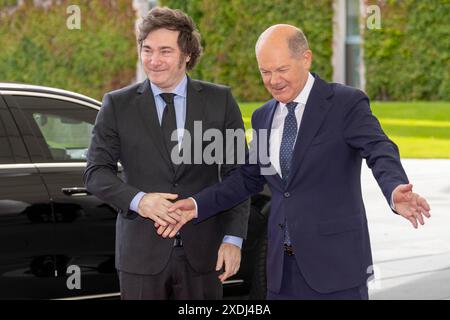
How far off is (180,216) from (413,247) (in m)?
6.36

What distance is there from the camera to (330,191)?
4273 mm

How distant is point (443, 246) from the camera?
417 inches

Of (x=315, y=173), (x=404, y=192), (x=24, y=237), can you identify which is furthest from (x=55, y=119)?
(x=404, y=192)

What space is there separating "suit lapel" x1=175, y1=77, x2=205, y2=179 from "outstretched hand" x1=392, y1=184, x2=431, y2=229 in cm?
97

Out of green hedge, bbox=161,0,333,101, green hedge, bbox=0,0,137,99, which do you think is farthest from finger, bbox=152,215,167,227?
green hedge, bbox=0,0,137,99

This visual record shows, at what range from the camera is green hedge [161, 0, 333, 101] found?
2716 cm

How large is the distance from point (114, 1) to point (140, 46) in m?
27.0

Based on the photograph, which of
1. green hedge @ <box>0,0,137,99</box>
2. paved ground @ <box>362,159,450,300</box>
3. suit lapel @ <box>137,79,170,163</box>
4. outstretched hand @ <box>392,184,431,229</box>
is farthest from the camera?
green hedge @ <box>0,0,137,99</box>

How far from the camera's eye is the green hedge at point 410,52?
2516 cm

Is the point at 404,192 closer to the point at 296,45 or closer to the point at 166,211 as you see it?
→ the point at 296,45

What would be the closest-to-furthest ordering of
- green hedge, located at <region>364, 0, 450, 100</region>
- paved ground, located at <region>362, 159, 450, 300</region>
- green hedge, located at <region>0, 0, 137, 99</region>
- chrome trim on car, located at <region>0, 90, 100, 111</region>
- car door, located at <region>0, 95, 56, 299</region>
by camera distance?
1. car door, located at <region>0, 95, 56, 299</region>
2. chrome trim on car, located at <region>0, 90, 100, 111</region>
3. paved ground, located at <region>362, 159, 450, 300</region>
4. green hedge, located at <region>364, 0, 450, 100</region>
5. green hedge, located at <region>0, 0, 137, 99</region>

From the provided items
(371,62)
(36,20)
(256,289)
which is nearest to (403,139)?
(371,62)

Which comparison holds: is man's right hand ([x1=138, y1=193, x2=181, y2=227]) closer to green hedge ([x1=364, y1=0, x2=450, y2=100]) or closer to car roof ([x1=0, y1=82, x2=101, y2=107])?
car roof ([x1=0, y1=82, x2=101, y2=107])

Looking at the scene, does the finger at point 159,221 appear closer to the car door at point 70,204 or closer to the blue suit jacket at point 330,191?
the blue suit jacket at point 330,191
